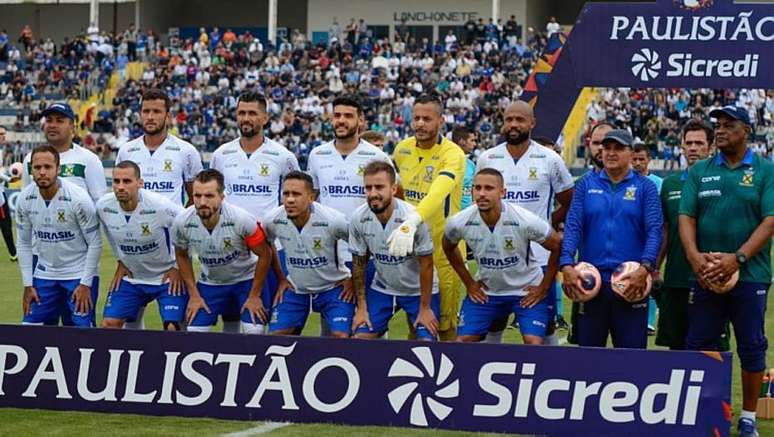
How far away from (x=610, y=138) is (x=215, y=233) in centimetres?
284

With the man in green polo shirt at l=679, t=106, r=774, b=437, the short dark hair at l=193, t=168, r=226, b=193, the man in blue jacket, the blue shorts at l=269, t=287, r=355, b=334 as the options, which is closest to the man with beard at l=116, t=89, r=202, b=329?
the short dark hair at l=193, t=168, r=226, b=193

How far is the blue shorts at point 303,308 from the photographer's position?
963 centimetres

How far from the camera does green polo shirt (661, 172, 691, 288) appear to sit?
9.08 meters

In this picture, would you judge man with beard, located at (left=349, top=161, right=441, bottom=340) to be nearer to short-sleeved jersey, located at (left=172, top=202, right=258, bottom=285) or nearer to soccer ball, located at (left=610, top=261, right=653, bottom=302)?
short-sleeved jersey, located at (left=172, top=202, right=258, bottom=285)

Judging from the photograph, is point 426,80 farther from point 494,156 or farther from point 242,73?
point 494,156

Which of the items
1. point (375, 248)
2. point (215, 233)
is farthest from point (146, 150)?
point (375, 248)

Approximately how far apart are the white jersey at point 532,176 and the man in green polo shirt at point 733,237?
1304 mm

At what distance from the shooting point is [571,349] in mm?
8188

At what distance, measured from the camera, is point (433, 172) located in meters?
9.91

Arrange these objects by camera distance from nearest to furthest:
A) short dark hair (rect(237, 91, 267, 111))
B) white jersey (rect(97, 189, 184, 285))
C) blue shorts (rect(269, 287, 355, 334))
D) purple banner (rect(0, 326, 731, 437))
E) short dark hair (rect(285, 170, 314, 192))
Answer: purple banner (rect(0, 326, 731, 437)) < short dark hair (rect(285, 170, 314, 192)) < blue shorts (rect(269, 287, 355, 334)) < white jersey (rect(97, 189, 184, 285)) < short dark hair (rect(237, 91, 267, 111))

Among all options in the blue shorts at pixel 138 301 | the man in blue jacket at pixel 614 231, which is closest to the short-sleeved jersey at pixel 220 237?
the blue shorts at pixel 138 301

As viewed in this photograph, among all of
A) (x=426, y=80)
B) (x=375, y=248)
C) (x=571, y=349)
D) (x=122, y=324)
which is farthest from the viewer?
(x=426, y=80)

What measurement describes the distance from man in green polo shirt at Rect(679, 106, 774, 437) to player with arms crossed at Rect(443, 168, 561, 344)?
107 centimetres

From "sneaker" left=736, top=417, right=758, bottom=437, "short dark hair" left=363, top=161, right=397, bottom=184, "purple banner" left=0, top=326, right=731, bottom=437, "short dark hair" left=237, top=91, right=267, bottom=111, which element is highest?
"short dark hair" left=237, top=91, right=267, bottom=111
